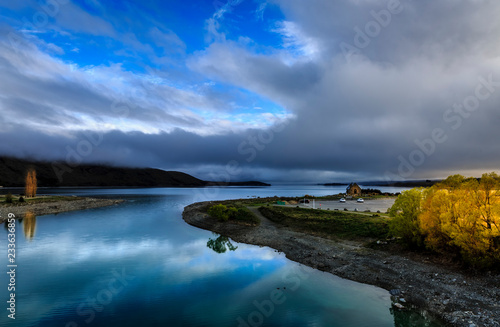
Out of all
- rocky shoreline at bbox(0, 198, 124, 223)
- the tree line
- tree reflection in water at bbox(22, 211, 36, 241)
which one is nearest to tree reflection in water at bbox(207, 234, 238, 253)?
the tree line

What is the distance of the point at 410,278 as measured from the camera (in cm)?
2397

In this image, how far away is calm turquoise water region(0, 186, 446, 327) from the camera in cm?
1803

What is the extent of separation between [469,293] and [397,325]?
741 centimetres

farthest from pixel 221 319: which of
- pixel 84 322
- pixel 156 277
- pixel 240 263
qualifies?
pixel 240 263

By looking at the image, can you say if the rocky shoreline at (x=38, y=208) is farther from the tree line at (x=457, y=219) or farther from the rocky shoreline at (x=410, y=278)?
the tree line at (x=457, y=219)

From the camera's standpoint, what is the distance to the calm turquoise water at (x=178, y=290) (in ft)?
59.2

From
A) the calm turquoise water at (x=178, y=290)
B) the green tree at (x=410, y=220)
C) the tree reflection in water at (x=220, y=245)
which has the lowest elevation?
the tree reflection in water at (x=220, y=245)

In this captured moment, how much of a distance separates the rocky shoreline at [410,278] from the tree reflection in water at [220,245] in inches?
192

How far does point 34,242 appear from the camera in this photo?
41000mm

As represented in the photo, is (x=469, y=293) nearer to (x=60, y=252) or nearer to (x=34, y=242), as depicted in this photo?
(x=60, y=252)

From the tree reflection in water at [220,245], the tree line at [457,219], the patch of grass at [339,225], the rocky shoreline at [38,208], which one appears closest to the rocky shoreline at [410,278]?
the tree line at [457,219]

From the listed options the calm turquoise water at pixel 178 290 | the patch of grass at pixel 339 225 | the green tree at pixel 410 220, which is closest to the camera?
the calm turquoise water at pixel 178 290

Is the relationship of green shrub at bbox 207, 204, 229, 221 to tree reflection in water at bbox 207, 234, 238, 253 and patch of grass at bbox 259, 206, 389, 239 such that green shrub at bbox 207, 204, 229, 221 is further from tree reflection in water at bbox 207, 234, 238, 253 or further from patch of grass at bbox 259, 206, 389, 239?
patch of grass at bbox 259, 206, 389, 239

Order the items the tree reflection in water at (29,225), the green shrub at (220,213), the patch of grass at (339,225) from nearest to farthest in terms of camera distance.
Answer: the patch of grass at (339,225) → the tree reflection in water at (29,225) → the green shrub at (220,213)
